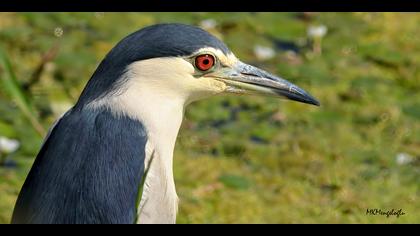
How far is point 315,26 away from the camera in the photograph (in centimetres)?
649

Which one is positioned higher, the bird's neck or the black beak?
the black beak

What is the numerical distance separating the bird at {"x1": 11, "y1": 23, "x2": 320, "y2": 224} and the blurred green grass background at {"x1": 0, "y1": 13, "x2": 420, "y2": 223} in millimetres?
1124

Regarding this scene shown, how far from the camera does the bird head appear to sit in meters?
3.28

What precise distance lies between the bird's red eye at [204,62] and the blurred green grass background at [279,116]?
117 centimetres

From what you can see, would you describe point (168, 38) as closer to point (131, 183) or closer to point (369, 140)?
point (131, 183)

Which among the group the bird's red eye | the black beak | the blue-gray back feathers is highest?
the bird's red eye

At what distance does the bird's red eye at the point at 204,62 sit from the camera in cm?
351

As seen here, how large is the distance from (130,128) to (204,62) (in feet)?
1.61

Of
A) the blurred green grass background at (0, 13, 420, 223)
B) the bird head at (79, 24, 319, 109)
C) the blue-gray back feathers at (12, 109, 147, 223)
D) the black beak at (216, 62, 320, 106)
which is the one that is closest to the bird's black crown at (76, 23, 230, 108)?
the bird head at (79, 24, 319, 109)

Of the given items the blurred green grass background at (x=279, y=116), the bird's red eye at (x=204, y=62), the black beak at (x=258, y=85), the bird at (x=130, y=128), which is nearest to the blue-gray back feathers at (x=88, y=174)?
the bird at (x=130, y=128)

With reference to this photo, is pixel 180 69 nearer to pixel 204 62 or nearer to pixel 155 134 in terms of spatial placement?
pixel 204 62

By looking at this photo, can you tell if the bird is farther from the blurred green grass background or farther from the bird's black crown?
the blurred green grass background
